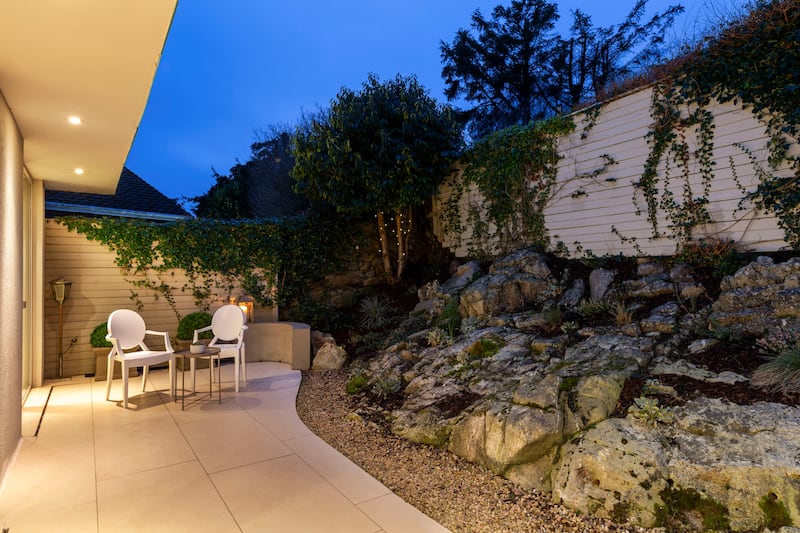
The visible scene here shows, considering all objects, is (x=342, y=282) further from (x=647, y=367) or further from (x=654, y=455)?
(x=654, y=455)

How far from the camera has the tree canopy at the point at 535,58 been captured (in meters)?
11.9

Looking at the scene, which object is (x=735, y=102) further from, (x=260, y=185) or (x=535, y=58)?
(x=260, y=185)

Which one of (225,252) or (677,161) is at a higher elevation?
(677,161)

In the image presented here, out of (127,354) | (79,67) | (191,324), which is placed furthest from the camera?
(191,324)

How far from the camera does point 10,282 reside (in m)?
3.10

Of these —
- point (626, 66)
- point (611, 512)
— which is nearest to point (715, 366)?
point (611, 512)

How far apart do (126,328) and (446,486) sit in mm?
4106

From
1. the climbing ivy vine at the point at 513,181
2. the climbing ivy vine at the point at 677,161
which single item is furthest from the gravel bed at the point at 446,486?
the climbing ivy vine at the point at 513,181

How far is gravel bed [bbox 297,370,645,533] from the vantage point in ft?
7.67

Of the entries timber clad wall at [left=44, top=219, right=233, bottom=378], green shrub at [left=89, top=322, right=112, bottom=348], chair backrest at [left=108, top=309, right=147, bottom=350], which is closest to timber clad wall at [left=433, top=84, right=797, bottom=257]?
chair backrest at [left=108, top=309, right=147, bottom=350]

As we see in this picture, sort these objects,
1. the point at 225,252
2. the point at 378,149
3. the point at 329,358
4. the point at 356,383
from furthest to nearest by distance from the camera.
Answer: the point at 378,149 → the point at 225,252 → the point at 329,358 → the point at 356,383

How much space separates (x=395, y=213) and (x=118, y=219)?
177 inches

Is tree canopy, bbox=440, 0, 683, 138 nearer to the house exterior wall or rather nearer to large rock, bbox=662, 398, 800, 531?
large rock, bbox=662, 398, 800, 531

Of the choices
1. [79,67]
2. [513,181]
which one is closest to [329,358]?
[513,181]
